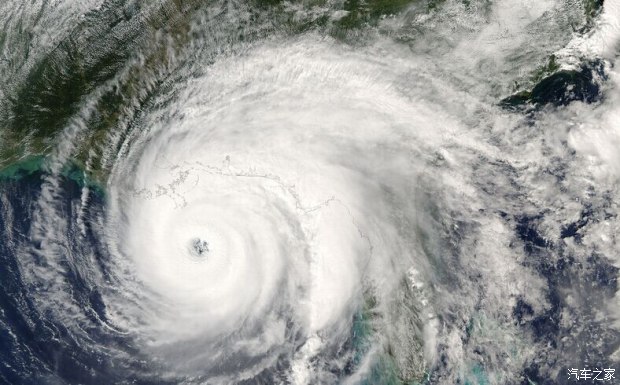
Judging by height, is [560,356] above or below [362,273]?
below

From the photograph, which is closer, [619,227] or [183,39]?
[619,227]

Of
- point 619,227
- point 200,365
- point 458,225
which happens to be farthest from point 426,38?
point 200,365

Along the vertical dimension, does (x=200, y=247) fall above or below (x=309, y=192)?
below

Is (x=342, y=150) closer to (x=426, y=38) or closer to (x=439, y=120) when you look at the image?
(x=439, y=120)

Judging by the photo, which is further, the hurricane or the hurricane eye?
the hurricane eye

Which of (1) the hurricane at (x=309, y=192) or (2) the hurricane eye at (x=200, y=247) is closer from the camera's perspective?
(1) the hurricane at (x=309, y=192)

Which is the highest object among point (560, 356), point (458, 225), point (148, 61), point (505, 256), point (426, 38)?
point (148, 61)

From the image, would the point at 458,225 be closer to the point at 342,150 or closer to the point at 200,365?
the point at 342,150
